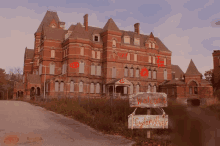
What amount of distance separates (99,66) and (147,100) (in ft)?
106

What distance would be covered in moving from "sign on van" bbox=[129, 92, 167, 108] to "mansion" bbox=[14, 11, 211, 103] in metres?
27.4

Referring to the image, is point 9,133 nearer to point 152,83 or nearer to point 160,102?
point 160,102

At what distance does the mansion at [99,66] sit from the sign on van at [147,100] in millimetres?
27448

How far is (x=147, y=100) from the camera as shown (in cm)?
584

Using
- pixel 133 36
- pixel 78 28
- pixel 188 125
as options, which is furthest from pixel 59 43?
pixel 188 125

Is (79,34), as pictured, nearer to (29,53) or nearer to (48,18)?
(48,18)

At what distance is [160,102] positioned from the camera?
5867 millimetres

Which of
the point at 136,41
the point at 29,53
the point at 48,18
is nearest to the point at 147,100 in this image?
the point at 136,41

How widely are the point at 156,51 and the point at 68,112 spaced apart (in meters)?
33.0

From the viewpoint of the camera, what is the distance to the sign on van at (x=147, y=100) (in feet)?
19.1

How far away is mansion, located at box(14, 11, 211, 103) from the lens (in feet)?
113

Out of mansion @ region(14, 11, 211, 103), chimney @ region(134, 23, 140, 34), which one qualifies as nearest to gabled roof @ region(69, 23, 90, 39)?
mansion @ region(14, 11, 211, 103)

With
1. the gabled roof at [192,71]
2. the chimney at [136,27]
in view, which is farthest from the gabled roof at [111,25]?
the gabled roof at [192,71]

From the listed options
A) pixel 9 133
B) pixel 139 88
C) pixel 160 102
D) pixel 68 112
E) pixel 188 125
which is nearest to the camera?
pixel 188 125
